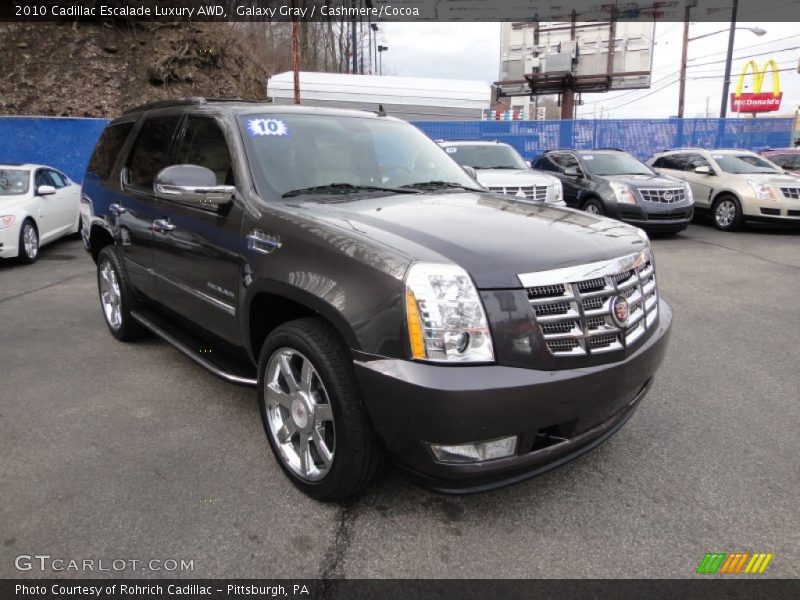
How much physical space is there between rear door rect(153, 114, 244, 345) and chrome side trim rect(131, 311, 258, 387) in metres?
0.18

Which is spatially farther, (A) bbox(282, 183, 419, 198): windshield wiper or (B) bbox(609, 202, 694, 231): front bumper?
(B) bbox(609, 202, 694, 231): front bumper

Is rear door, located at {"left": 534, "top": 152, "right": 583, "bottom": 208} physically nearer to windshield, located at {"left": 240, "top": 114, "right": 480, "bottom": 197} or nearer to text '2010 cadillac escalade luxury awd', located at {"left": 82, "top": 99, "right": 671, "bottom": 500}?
windshield, located at {"left": 240, "top": 114, "right": 480, "bottom": 197}

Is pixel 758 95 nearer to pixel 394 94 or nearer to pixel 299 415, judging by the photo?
pixel 394 94

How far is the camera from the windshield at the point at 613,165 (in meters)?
11.6

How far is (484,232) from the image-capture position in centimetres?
265

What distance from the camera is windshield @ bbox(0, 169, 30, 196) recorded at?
356 inches

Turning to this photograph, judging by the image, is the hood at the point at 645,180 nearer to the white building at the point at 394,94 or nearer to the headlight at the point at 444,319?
the white building at the point at 394,94

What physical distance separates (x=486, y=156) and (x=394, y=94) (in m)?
7.88

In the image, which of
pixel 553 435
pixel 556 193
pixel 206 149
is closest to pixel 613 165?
pixel 556 193

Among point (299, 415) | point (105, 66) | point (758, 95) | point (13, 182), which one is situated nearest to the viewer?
point (299, 415)

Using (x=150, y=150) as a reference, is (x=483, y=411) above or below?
below

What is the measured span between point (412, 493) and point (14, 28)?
75.9 ft

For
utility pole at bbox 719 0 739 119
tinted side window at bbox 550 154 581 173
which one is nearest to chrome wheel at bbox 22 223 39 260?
tinted side window at bbox 550 154 581 173

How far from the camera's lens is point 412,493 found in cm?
282
